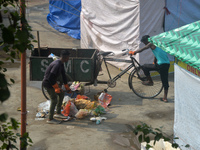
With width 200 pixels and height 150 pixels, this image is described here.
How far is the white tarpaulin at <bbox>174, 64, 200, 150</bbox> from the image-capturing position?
4.87m

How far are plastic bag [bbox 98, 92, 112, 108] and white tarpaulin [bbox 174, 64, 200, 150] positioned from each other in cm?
281

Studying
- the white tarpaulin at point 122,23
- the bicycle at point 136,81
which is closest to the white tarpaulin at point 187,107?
the bicycle at point 136,81

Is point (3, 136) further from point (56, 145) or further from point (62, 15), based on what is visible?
point (62, 15)

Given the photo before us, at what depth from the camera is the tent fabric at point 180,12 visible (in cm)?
1054

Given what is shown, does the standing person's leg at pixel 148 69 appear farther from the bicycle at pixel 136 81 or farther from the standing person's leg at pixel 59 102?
the standing person's leg at pixel 59 102

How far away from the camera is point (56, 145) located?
241 inches

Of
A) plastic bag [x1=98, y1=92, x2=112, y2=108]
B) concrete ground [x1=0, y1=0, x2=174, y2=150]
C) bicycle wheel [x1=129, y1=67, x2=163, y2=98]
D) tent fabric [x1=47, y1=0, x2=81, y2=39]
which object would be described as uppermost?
tent fabric [x1=47, y1=0, x2=81, y2=39]

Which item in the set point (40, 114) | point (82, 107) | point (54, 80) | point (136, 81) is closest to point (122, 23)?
point (136, 81)

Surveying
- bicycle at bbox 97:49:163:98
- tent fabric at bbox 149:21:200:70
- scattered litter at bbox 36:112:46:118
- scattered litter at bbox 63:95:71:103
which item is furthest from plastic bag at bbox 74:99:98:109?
tent fabric at bbox 149:21:200:70

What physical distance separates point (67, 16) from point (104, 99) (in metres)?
8.36

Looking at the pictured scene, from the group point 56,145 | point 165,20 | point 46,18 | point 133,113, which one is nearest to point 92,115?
point 133,113

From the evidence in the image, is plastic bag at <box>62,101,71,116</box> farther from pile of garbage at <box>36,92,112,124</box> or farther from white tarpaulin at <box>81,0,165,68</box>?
white tarpaulin at <box>81,0,165,68</box>

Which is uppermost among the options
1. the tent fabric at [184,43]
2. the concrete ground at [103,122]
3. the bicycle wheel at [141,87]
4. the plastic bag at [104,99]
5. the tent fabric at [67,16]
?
the tent fabric at [67,16]

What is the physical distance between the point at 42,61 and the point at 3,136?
228 inches
